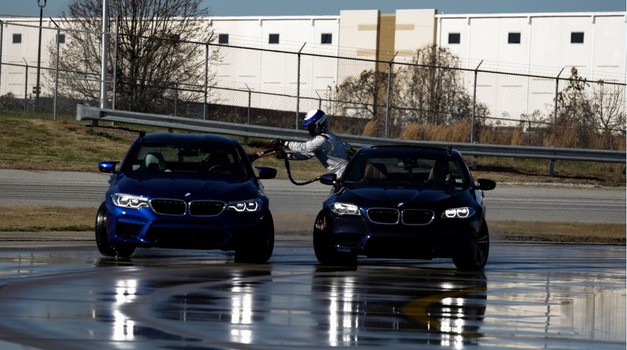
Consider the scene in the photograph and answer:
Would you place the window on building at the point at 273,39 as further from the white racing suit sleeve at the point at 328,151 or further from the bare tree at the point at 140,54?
the white racing suit sleeve at the point at 328,151

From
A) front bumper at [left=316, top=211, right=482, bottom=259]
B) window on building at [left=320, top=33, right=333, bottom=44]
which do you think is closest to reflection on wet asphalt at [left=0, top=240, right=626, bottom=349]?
front bumper at [left=316, top=211, right=482, bottom=259]

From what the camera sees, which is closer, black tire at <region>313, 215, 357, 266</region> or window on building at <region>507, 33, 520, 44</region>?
black tire at <region>313, 215, 357, 266</region>

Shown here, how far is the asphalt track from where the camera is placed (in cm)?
908

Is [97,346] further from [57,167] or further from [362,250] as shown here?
[57,167]

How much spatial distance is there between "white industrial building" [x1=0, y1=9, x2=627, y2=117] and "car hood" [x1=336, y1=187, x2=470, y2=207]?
44126 millimetres

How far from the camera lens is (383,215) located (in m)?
14.6

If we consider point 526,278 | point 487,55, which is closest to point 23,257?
point 526,278

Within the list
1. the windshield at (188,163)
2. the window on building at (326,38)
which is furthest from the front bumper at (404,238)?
the window on building at (326,38)

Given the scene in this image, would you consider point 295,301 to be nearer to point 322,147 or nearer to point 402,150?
point 402,150

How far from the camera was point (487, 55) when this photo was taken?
2808 inches

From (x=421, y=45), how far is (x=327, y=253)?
60.1 metres

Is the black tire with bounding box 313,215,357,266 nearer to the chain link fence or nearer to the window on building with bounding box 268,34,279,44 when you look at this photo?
the chain link fence

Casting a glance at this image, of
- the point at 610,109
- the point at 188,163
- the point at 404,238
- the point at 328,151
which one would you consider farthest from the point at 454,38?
the point at 404,238

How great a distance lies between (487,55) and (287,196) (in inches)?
1779
